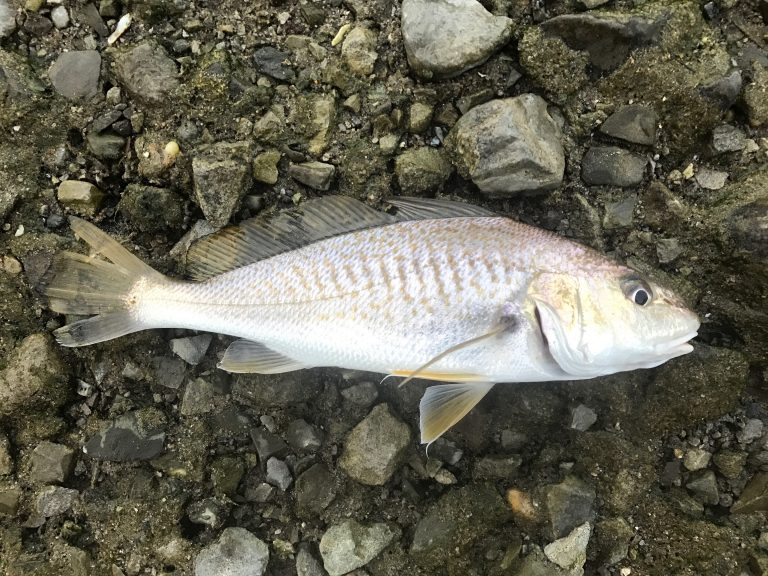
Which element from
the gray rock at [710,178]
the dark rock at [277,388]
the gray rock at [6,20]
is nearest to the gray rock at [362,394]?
the dark rock at [277,388]

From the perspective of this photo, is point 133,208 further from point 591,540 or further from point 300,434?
point 591,540

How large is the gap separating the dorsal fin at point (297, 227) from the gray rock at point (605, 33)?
100 centimetres

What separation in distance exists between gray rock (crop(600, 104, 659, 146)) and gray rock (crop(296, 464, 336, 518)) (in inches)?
90.2

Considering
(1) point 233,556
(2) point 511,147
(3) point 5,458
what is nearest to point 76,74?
(3) point 5,458

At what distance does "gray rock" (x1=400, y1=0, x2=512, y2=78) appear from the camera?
2549mm

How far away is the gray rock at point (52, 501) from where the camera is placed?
2.71m

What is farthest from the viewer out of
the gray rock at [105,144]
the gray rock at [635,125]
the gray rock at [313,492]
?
the gray rock at [105,144]

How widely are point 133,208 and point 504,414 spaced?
2211 millimetres

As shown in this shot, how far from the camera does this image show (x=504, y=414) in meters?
2.63

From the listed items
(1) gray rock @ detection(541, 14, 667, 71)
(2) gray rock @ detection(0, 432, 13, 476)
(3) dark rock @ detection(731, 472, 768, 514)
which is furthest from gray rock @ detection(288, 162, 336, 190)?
(3) dark rock @ detection(731, 472, 768, 514)

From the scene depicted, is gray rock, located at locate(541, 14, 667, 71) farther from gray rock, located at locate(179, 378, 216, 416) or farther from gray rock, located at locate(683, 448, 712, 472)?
gray rock, located at locate(179, 378, 216, 416)

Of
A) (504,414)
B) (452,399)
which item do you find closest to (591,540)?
(504,414)

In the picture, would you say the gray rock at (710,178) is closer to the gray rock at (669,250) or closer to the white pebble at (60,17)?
the gray rock at (669,250)

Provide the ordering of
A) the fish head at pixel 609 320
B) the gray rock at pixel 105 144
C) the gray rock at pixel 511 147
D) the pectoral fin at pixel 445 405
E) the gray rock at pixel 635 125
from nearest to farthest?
the fish head at pixel 609 320, the pectoral fin at pixel 445 405, the gray rock at pixel 511 147, the gray rock at pixel 635 125, the gray rock at pixel 105 144
